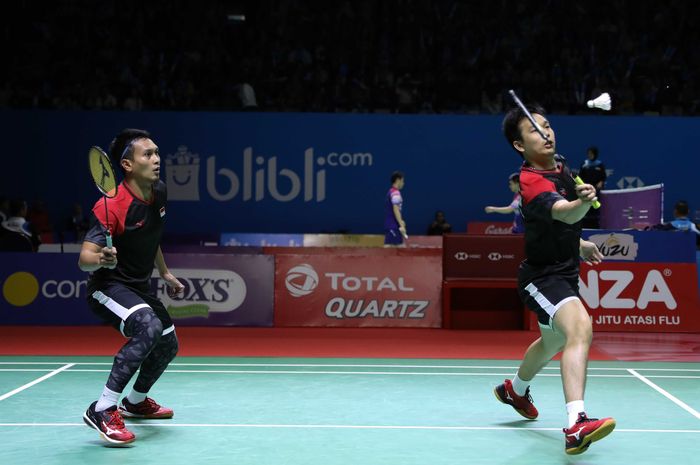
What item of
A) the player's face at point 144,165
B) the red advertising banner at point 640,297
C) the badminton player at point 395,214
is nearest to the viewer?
the player's face at point 144,165

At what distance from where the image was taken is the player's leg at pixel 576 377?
4496mm

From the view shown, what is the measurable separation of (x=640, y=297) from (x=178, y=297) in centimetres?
544

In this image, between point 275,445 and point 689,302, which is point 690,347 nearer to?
point 689,302

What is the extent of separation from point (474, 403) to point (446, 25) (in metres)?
14.0

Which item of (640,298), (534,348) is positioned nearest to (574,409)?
(534,348)

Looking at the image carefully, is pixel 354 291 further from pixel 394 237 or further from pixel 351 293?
pixel 394 237

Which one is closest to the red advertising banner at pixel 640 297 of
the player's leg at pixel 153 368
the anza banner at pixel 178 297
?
the anza banner at pixel 178 297

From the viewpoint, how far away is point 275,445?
4.99 meters

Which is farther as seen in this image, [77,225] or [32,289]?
[77,225]

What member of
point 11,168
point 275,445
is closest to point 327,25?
point 11,168

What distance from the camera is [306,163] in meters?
17.5

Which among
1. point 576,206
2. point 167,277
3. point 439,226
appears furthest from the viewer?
point 439,226

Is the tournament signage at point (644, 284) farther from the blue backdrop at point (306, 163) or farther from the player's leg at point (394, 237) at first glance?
the blue backdrop at point (306, 163)

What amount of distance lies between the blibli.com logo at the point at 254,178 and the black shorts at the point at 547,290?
12.4m
